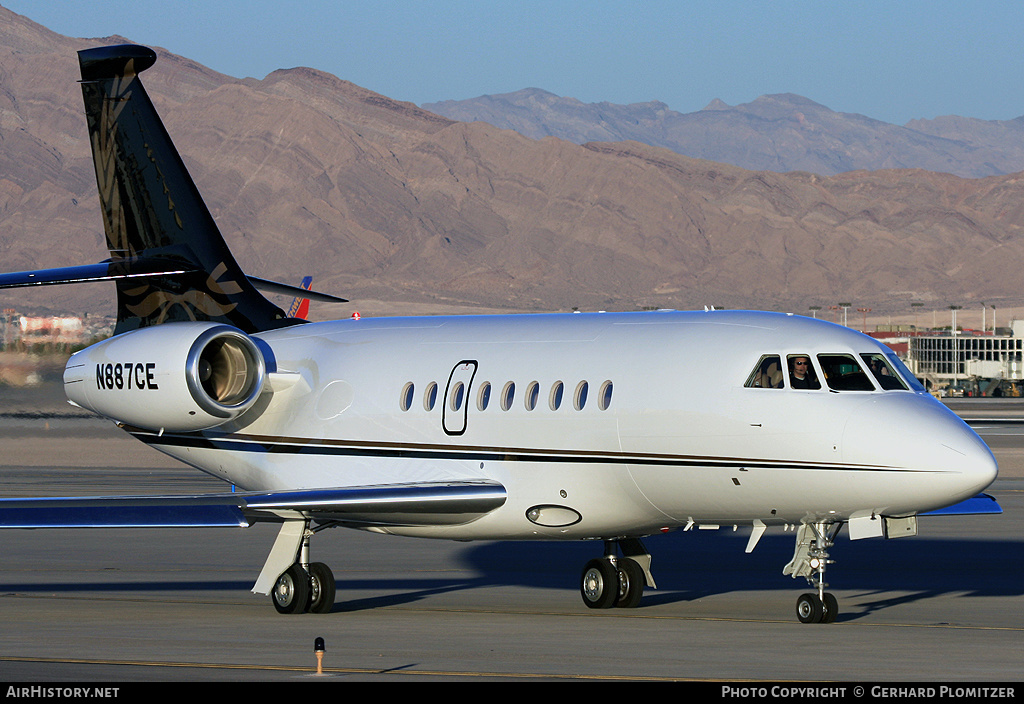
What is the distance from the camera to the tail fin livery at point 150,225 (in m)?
24.1

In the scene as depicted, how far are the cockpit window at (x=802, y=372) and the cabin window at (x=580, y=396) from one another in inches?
100

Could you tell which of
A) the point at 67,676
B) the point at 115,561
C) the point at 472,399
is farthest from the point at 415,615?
the point at 115,561

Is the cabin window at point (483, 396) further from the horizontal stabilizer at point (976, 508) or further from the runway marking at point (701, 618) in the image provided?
the horizontal stabilizer at point (976, 508)

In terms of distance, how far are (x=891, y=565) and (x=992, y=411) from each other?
84381 mm

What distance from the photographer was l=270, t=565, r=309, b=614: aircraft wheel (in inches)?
813

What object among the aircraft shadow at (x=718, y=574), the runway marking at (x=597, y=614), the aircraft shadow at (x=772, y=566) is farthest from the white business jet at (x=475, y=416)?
the aircraft shadow at (x=772, y=566)

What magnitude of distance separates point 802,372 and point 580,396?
2.79m

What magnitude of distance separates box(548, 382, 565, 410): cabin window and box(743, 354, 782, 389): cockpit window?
2475 mm

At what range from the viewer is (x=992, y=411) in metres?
107

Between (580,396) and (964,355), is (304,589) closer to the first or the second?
(580,396)

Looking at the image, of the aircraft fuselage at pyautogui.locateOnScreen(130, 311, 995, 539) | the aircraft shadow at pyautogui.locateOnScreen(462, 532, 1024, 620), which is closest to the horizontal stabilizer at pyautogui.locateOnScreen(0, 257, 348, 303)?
the aircraft fuselage at pyautogui.locateOnScreen(130, 311, 995, 539)
